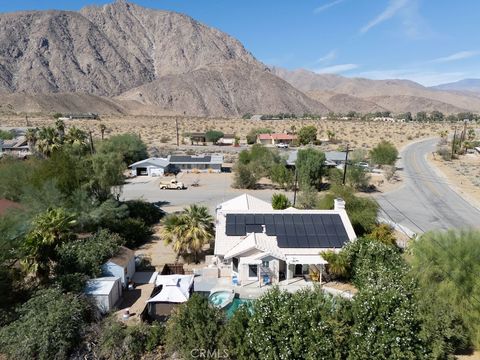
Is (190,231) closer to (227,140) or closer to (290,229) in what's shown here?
(290,229)

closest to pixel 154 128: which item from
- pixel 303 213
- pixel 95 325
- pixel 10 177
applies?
pixel 10 177

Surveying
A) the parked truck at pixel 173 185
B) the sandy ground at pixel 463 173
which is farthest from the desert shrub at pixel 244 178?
the sandy ground at pixel 463 173

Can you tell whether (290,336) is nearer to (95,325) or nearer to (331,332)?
(331,332)

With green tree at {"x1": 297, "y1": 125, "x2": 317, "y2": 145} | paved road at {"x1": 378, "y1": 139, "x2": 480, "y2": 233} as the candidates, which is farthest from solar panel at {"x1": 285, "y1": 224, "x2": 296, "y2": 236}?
green tree at {"x1": 297, "y1": 125, "x2": 317, "y2": 145}

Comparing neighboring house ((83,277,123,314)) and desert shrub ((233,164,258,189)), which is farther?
desert shrub ((233,164,258,189))

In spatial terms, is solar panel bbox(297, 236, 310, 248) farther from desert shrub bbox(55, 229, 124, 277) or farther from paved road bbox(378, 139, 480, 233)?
paved road bbox(378, 139, 480, 233)

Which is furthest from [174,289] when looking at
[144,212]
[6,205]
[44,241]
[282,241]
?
[144,212]
